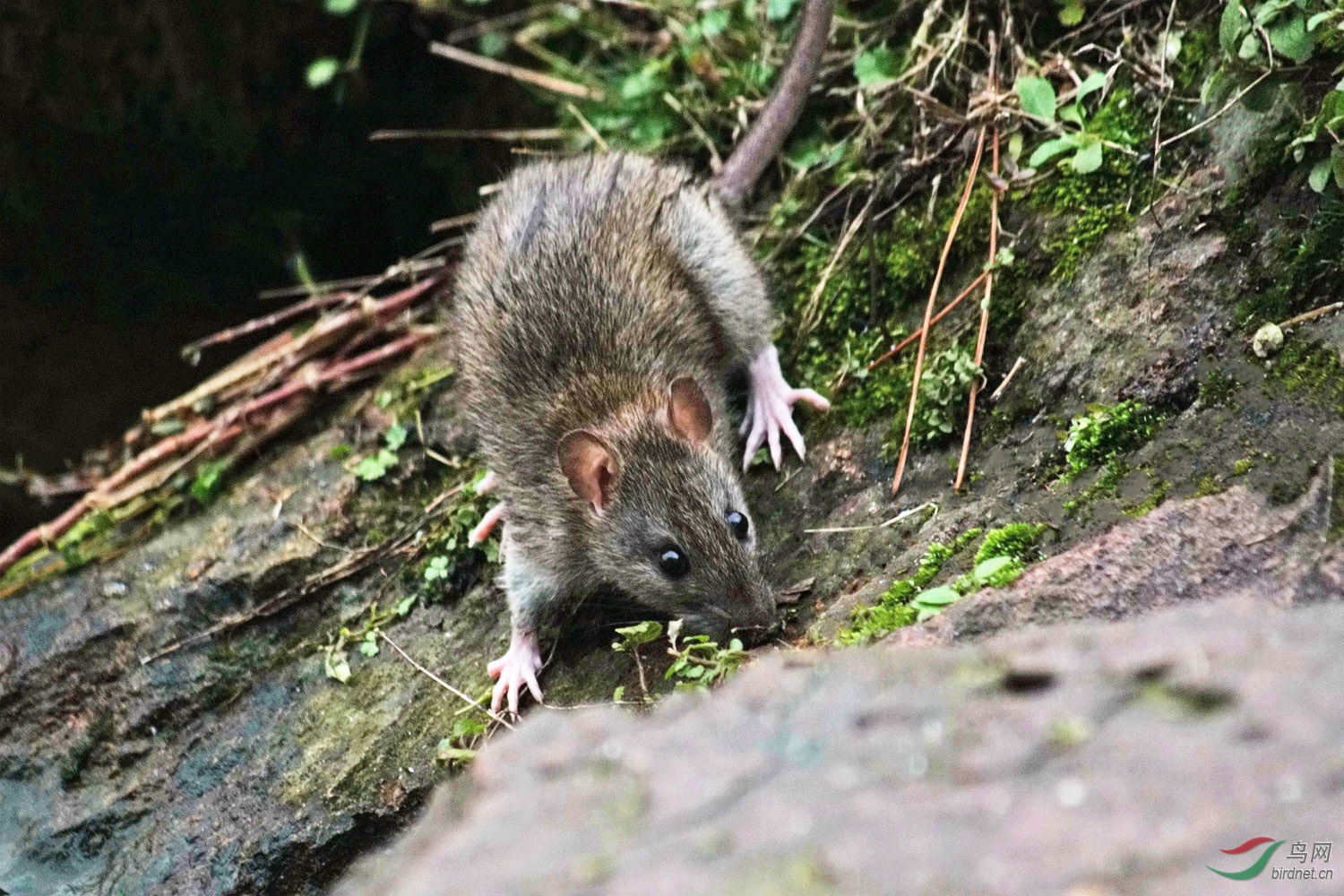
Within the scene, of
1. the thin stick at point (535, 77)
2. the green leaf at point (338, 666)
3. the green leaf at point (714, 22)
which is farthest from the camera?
the thin stick at point (535, 77)

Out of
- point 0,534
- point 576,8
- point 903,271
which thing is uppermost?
point 576,8

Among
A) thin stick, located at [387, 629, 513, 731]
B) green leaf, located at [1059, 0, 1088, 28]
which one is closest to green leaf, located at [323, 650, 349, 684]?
thin stick, located at [387, 629, 513, 731]

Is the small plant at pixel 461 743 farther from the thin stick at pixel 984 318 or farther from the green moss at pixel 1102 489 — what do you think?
the green moss at pixel 1102 489

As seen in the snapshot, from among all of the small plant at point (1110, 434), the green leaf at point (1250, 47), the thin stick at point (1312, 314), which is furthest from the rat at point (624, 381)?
the green leaf at point (1250, 47)

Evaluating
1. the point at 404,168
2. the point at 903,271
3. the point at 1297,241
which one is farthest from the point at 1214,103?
the point at 404,168

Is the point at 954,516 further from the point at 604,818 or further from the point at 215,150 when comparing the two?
the point at 215,150

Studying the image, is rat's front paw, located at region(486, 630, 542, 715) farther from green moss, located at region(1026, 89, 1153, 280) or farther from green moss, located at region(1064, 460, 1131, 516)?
green moss, located at region(1026, 89, 1153, 280)
